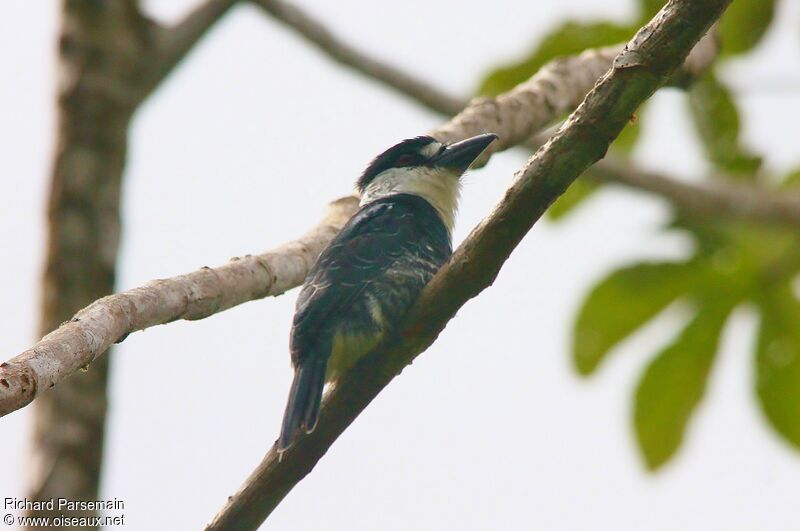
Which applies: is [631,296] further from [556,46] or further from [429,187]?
[429,187]

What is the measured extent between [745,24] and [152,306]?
3.75 meters

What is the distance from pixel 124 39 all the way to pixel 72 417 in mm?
1624

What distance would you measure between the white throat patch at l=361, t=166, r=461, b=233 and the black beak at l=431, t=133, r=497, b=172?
0.25 ft

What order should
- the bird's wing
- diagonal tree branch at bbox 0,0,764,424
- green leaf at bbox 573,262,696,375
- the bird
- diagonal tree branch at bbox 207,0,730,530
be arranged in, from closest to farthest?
1. diagonal tree branch at bbox 0,0,764,424
2. diagonal tree branch at bbox 207,0,730,530
3. the bird
4. the bird's wing
5. green leaf at bbox 573,262,696,375

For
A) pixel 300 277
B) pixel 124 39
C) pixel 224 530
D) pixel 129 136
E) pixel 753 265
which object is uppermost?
pixel 124 39

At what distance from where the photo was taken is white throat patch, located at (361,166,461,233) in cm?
402

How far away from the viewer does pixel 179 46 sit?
16.4ft

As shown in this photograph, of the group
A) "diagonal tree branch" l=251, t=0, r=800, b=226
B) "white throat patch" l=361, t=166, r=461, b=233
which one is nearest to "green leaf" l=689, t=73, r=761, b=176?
"diagonal tree branch" l=251, t=0, r=800, b=226

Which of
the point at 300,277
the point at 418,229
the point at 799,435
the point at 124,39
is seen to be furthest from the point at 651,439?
the point at 124,39

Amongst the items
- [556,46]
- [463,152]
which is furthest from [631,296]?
[463,152]

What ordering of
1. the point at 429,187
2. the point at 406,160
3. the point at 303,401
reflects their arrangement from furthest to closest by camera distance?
the point at 406,160 < the point at 429,187 < the point at 303,401

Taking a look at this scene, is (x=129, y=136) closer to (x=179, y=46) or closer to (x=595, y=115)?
(x=179, y=46)

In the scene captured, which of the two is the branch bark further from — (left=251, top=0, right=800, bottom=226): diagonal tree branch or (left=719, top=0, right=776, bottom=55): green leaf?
Answer: (left=719, top=0, right=776, bottom=55): green leaf

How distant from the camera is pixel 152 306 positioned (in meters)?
2.55
